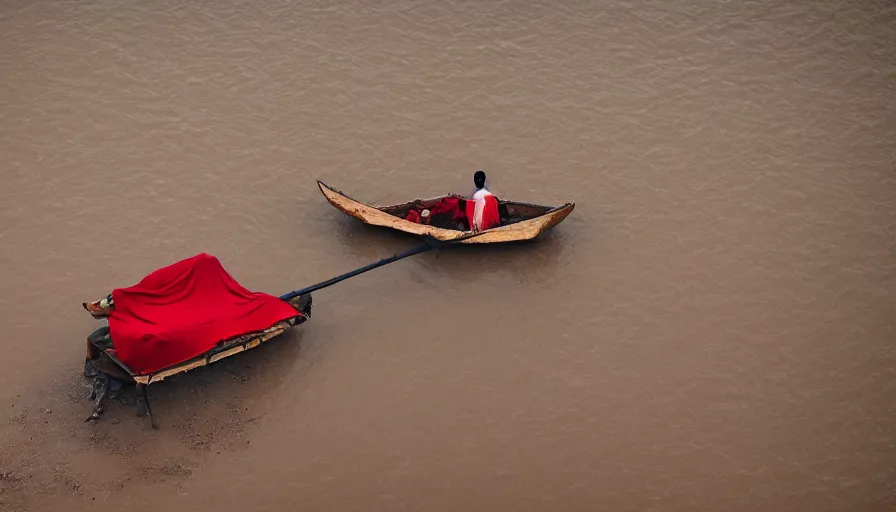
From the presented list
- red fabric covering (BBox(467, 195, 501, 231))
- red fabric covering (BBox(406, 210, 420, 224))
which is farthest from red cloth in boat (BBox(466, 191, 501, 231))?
red fabric covering (BBox(406, 210, 420, 224))

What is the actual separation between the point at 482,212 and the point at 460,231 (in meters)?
0.36

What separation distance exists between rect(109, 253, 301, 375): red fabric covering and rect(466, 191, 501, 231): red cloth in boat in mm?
2561

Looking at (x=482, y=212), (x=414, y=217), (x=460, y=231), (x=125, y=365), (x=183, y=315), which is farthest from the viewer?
(x=414, y=217)

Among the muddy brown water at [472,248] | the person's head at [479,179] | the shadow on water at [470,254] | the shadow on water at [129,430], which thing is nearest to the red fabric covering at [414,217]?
the shadow on water at [470,254]

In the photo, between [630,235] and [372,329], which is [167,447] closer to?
[372,329]

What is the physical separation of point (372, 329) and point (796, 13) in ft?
28.8

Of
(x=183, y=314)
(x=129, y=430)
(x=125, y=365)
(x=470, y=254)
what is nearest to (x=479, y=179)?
(x=470, y=254)

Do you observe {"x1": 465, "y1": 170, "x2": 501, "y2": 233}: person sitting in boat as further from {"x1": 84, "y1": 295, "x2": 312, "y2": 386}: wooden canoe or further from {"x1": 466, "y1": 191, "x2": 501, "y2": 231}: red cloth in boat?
{"x1": 84, "y1": 295, "x2": 312, "y2": 386}: wooden canoe

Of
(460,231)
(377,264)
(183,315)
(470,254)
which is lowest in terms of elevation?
(183,315)

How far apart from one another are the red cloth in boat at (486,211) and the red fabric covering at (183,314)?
8.40 ft

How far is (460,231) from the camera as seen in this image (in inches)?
529

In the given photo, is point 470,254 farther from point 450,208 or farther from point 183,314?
point 183,314

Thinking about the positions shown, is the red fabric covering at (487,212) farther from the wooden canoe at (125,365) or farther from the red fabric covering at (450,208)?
the wooden canoe at (125,365)

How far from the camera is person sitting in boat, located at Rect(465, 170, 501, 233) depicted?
13.6 meters
